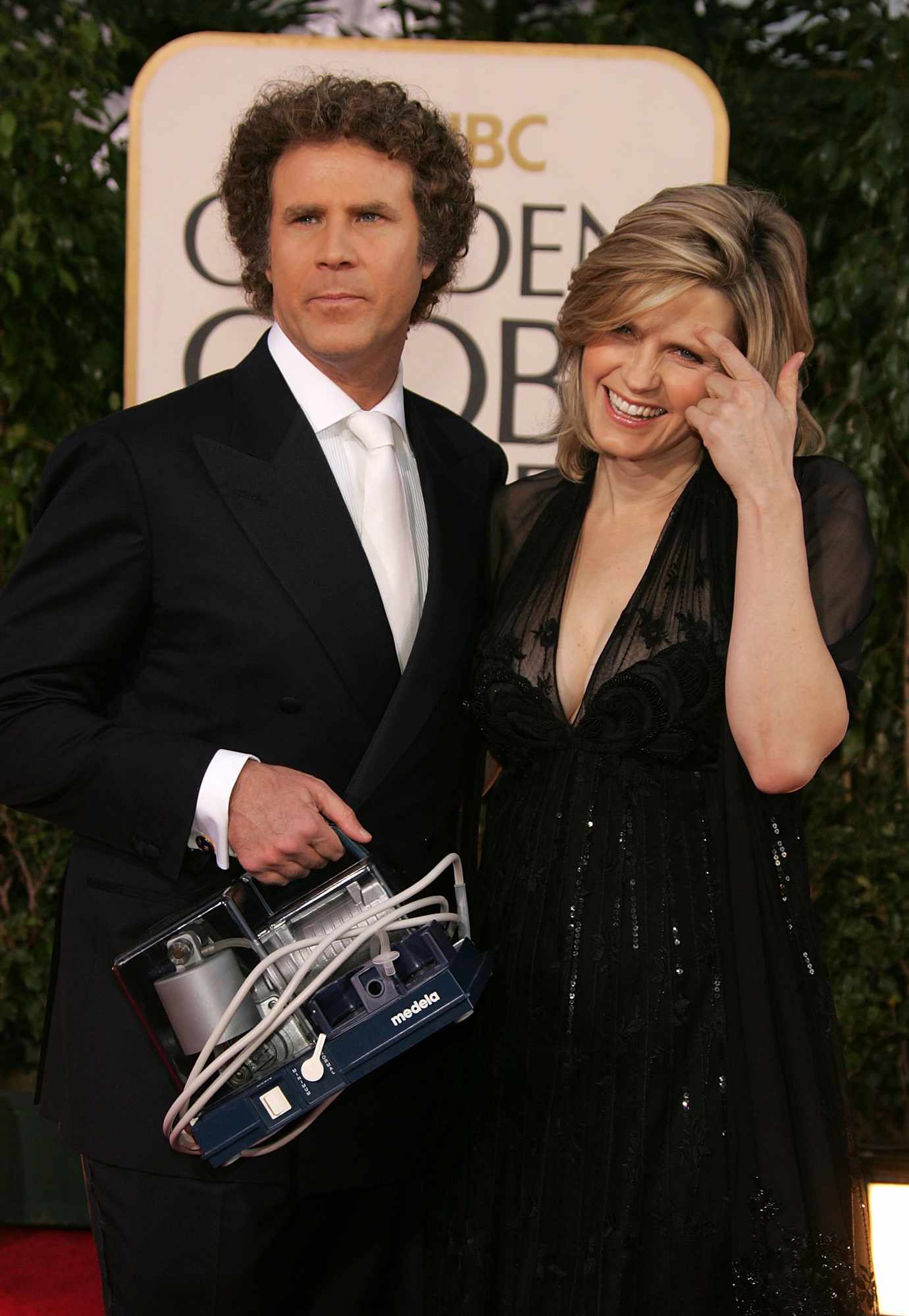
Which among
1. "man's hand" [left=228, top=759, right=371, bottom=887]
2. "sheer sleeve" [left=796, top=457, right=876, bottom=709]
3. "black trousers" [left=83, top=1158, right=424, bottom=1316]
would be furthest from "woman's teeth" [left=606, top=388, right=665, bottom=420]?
→ "black trousers" [left=83, top=1158, right=424, bottom=1316]

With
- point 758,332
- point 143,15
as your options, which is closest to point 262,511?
point 758,332

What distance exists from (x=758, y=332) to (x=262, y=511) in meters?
0.71

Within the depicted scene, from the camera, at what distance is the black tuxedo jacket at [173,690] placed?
1.75m

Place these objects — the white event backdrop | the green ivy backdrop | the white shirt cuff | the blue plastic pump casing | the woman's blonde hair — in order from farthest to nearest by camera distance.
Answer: the green ivy backdrop → the white event backdrop → the woman's blonde hair → the white shirt cuff → the blue plastic pump casing

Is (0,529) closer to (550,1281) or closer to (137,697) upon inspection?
(137,697)

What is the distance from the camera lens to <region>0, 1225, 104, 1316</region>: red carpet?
10.1 feet

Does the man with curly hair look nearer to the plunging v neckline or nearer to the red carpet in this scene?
the plunging v neckline

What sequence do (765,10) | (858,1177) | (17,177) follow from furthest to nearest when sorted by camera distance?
(765,10)
(17,177)
(858,1177)

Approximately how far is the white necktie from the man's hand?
0.97ft

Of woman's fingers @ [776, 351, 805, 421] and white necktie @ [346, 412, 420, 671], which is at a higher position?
woman's fingers @ [776, 351, 805, 421]

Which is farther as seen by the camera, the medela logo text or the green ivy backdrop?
the green ivy backdrop

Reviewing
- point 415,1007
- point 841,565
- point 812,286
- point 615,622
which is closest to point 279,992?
point 415,1007

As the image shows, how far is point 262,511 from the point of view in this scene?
1.84 meters

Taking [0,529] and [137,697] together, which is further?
[0,529]
